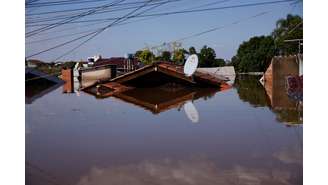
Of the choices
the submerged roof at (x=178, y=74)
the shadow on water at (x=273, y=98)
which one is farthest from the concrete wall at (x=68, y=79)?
the shadow on water at (x=273, y=98)

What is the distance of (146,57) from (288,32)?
715mm

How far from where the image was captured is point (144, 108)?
239 cm

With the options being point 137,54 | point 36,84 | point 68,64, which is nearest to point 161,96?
point 137,54

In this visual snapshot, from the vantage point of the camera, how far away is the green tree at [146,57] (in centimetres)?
230

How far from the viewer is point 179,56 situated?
7.67 ft

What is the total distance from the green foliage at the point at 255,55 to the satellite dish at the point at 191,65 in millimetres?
198

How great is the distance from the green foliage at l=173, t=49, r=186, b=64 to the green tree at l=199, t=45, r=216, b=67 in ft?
0.31

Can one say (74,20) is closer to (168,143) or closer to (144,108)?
(144,108)

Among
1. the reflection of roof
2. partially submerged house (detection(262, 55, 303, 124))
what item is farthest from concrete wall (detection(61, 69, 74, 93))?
partially submerged house (detection(262, 55, 303, 124))

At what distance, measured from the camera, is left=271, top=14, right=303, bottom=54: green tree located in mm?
2205

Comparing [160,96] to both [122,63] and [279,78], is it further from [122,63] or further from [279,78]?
[279,78]

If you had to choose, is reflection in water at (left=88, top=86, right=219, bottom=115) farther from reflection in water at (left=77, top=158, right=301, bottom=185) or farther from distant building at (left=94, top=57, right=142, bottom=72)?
reflection in water at (left=77, top=158, right=301, bottom=185)

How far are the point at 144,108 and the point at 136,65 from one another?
0.24m
